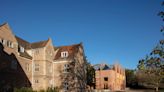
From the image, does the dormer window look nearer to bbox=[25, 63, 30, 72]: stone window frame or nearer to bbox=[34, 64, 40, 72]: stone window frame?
bbox=[34, 64, 40, 72]: stone window frame

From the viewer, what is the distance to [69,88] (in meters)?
46.0

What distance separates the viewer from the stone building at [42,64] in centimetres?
3906

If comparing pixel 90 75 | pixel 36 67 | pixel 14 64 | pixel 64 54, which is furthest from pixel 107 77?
pixel 14 64

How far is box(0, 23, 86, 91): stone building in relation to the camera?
3906cm

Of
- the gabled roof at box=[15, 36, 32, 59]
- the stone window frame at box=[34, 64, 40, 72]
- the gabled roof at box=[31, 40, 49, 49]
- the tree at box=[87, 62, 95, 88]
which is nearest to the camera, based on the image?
the gabled roof at box=[15, 36, 32, 59]

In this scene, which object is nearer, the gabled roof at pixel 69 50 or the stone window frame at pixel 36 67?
the stone window frame at pixel 36 67

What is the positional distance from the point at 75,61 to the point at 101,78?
26.2 metres

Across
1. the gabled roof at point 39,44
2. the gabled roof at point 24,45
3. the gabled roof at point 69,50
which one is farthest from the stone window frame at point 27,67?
the gabled roof at point 69,50

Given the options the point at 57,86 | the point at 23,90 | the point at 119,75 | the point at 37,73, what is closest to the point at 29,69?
the point at 37,73

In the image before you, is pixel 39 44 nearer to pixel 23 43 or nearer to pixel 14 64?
pixel 23 43

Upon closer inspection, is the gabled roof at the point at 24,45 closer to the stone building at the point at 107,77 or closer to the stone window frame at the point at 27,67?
the stone window frame at the point at 27,67

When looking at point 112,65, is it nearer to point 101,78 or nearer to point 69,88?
point 101,78

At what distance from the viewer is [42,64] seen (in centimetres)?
4509

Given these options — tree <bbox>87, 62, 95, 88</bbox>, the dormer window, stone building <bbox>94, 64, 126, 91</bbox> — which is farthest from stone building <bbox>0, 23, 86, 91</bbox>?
stone building <bbox>94, 64, 126, 91</bbox>
